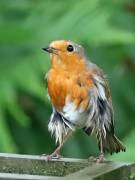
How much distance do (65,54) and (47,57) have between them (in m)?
2.87

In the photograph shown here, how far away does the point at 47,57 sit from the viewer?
8.06 metres

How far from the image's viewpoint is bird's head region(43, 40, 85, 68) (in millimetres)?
5137

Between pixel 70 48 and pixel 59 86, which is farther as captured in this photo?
pixel 70 48

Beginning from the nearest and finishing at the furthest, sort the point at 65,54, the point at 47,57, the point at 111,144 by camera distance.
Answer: the point at 65,54, the point at 111,144, the point at 47,57

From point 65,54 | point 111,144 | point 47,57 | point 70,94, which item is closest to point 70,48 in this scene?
point 65,54

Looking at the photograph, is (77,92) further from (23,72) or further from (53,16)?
(53,16)

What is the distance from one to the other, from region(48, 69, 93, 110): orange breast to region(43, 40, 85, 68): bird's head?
0.07 metres

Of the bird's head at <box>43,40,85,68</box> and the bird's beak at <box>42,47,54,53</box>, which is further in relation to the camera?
the bird's head at <box>43,40,85,68</box>

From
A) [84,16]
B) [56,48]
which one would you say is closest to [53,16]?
[84,16]

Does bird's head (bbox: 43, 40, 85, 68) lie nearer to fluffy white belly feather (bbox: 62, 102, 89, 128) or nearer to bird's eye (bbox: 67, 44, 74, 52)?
bird's eye (bbox: 67, 44, 74, 52)

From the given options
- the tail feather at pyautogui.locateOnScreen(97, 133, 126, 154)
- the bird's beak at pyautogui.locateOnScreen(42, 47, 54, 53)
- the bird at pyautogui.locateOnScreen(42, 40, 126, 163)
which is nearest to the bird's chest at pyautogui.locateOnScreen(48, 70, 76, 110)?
the bird at pyautogui.locateOnScreen(42, 40, 126, 163)

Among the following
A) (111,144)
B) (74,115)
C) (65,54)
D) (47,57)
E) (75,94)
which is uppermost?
(65,54)

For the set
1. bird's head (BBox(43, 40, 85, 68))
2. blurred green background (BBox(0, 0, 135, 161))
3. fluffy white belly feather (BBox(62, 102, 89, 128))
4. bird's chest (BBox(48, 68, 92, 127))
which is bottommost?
blurred green background (BBox(0, 0, 135, 161))

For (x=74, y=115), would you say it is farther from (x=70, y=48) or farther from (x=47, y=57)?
(x=47, y=57)
